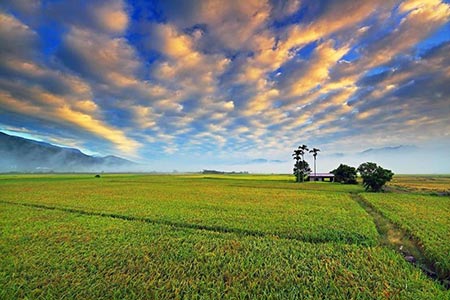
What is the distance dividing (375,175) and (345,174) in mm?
23202

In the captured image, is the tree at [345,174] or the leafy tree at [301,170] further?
the leafy tree at [301,170]

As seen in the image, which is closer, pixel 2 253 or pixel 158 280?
pixel 158 280

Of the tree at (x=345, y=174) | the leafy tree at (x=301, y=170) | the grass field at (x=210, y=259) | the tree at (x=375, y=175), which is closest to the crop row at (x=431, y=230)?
the grass field at (x=210, y=259)

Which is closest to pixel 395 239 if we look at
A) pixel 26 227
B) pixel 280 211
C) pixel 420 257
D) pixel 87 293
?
pixel 420 257

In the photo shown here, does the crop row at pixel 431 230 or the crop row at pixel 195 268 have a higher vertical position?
the crop row at pixel 431 230

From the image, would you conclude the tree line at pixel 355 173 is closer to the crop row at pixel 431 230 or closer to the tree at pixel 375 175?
the tree at pixel 375 175

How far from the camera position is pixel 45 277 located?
25.0 ft

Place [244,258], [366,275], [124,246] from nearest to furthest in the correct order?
[366,275], [244,258], [124,246]

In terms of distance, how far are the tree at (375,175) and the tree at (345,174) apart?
20.1 m

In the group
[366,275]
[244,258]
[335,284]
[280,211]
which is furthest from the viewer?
[280,211]

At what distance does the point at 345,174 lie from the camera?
6178cm

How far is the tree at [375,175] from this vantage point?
39081 millimetres

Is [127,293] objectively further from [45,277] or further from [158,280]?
[45,277]

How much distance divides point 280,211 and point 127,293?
14475mm
